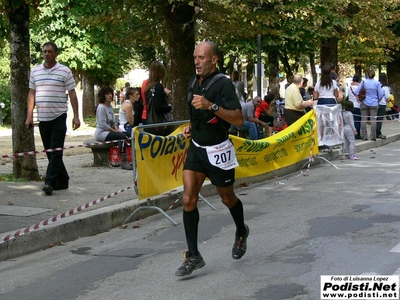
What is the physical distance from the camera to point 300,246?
7.80m

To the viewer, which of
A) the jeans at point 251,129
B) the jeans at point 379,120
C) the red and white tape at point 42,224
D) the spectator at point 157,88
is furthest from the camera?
the jeans at point 379,120

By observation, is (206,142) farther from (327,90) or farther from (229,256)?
(327,90)

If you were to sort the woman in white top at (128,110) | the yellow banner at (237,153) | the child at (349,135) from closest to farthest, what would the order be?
the yellow banner at (237,153) < the woman in white top at (128,110) < the child at (349,135)

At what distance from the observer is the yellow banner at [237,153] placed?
988cm

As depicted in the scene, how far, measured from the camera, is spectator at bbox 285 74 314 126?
16.5 meters

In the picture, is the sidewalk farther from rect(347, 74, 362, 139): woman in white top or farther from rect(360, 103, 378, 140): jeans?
rect(347, 74, 362, 139): woman in white top

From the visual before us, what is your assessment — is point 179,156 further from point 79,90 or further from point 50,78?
point 79,90

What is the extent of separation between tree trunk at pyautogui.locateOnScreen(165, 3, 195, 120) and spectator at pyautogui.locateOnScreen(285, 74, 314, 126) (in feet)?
9.80

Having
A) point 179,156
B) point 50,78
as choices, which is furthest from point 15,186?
point 179,156

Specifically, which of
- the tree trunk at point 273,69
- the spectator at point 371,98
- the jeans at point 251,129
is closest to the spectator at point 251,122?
the jeans at point 251,129

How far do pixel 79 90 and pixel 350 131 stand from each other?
19.1 meters

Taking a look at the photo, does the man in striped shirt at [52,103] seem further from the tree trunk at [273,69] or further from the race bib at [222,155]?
the tree trunk at [273,69]

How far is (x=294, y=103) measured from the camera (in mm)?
16547

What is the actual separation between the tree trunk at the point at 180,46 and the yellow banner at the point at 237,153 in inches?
68.6
